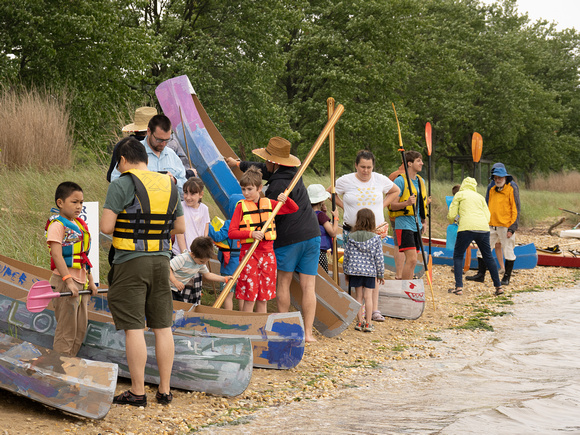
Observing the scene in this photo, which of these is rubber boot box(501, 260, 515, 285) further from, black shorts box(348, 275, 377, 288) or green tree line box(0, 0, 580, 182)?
green tree line box(0, 0, 580, 182)

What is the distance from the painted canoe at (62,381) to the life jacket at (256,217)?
5.94 feet

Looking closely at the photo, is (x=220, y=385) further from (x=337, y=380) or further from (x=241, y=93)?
(x=241, y=93)

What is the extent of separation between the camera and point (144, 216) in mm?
3783

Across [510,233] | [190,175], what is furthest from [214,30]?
[190,175]

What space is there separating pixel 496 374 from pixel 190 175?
10.5 ft

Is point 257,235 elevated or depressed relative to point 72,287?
elevated

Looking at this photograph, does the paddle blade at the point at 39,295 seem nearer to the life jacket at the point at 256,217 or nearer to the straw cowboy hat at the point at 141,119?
the life jacket at the point at 256,217

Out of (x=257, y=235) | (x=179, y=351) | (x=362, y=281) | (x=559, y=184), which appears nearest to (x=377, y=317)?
(x=362, y=281)

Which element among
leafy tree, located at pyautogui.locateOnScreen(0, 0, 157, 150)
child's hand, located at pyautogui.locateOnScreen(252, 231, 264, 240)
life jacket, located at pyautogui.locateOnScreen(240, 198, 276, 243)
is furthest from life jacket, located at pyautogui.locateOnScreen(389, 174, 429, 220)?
leafy tree, located at pyautogui.locateOnScreen(0, 0, 157, 150)

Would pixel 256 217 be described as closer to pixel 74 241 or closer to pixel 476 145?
pixel 74 241

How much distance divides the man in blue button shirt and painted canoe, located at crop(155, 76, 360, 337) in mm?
817

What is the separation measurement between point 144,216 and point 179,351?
108 centimetres

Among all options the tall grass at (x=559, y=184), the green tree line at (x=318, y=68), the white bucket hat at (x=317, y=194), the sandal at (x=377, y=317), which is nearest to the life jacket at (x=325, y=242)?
the white bucket hat at (x=317, y=194)

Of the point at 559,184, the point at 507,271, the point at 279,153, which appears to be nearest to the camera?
the point at 279,153
